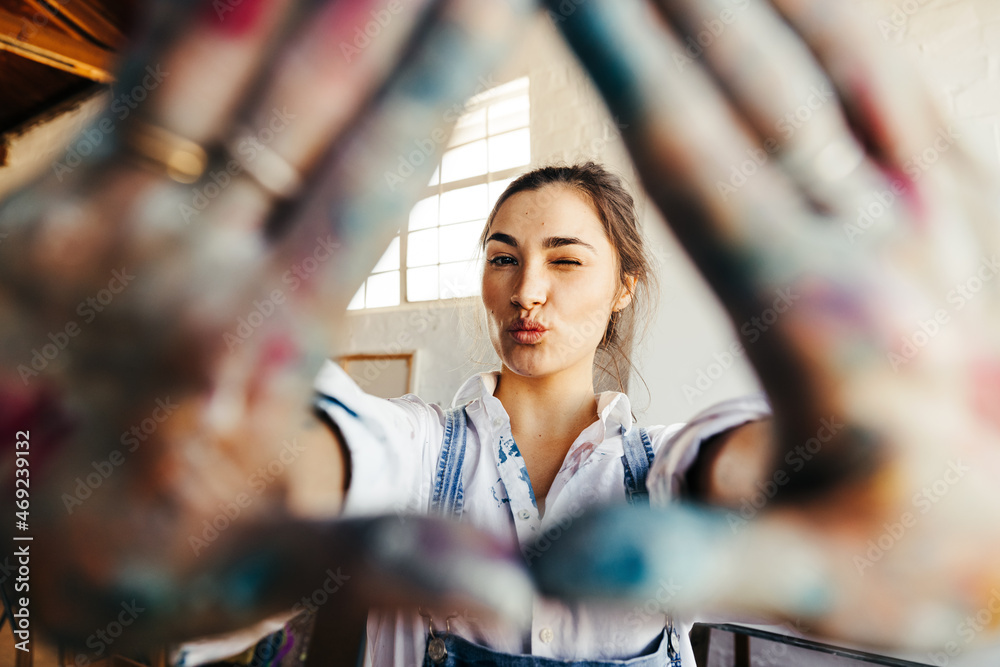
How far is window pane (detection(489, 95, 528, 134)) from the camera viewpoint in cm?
48

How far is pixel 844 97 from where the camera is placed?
37cm

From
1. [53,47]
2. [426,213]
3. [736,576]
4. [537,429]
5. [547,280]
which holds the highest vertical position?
[53,47]

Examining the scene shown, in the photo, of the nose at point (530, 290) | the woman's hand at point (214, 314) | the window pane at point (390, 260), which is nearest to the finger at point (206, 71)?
the woman's hand at point (214, 314)

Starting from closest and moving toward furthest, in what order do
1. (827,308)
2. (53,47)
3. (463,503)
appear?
(827,308) → (463,503) → (53,47)

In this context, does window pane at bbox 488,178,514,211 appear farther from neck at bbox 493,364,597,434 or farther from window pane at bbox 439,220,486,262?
neck at bbox 493,364,597,434

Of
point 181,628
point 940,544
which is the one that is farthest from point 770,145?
point 181,628

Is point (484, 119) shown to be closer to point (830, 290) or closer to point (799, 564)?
point (830, 290)

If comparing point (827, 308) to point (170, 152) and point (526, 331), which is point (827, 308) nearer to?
point (526, 331)

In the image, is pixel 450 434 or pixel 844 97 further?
pixel 450 434

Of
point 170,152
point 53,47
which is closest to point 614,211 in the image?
point 170,152

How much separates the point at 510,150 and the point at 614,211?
0.14m

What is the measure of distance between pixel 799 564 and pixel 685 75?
0.39 m

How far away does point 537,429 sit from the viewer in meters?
0.47

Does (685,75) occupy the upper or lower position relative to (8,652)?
upper
